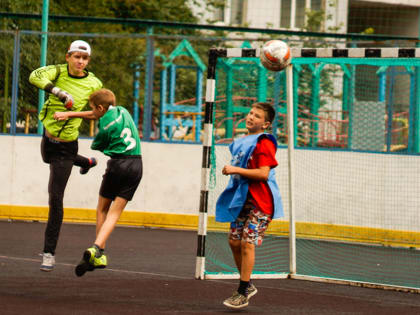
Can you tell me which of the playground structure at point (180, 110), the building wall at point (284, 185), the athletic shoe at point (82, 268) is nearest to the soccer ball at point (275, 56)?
the athletic shoe at point (82, 268)

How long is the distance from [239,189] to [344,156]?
653cm

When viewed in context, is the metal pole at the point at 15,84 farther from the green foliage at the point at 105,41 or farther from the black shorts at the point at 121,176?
the black shorts at the point at 121,176

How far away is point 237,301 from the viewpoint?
728 centimetres

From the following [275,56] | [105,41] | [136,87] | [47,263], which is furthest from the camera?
[136,87]

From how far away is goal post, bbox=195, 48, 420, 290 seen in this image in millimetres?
12266

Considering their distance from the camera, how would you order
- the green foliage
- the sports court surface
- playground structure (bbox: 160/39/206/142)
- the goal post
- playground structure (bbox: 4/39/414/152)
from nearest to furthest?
the sports court surface, the goal post, playground structure (bbox: 4/39/414/152), the green foliage, playground structure (bbox: 160/39/206/142)

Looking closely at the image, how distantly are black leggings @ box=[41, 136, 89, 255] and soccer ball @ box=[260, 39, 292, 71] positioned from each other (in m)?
1.96

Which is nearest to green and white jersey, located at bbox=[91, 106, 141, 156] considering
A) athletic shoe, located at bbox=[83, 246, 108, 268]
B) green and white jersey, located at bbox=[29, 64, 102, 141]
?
green and white jersey, located at bbox=[29, 64, 102, 141]

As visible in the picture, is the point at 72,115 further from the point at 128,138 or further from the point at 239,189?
the point at 239,189

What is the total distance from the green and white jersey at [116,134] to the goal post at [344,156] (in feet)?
10.8

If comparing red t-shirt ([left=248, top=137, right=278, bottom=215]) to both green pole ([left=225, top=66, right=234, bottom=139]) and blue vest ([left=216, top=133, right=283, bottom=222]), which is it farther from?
green pole ([left=225, top=66, right=234, bottom=139])

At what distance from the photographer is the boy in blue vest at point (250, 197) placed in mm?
7281

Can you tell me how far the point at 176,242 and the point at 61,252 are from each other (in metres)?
2.19

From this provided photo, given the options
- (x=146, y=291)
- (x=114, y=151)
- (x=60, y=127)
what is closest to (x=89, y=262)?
(x=146, y=291)
